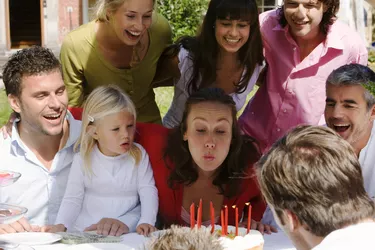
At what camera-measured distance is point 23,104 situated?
3.79m

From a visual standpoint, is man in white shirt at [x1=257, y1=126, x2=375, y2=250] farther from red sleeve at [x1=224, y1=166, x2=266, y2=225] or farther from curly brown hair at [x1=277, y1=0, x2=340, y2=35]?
curly brown hair at [x1=277, y1=0, x2=340, y2=35]

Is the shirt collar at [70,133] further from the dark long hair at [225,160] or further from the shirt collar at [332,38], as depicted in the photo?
the shirt collar at [332,38]

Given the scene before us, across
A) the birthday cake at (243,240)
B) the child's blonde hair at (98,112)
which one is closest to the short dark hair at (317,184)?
the birthday cake at (243,240)

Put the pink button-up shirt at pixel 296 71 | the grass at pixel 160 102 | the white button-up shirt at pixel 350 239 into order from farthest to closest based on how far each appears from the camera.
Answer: the grass at pixel 160 102
the pink button-up shirt at pixel 296 71
the white button-up shirt at pixel 350 239

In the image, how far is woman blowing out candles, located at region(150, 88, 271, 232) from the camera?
368cm

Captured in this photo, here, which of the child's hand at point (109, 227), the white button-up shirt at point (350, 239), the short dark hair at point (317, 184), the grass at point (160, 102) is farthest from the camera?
the grass at point (160, 102)

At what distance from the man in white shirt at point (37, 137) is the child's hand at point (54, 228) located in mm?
297

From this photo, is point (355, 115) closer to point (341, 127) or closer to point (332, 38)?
point (341, 127)

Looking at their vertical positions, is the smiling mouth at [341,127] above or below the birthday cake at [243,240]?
above

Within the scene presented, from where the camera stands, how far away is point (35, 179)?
382 centimetres

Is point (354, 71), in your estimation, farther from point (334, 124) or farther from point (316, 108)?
point (316, 108)

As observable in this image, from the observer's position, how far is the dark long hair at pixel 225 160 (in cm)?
370

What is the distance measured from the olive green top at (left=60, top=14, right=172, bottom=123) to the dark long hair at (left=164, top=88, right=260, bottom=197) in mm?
606

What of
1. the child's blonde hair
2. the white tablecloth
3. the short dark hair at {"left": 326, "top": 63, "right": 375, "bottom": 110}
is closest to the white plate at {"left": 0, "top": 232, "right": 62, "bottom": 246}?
the white tablecloth
